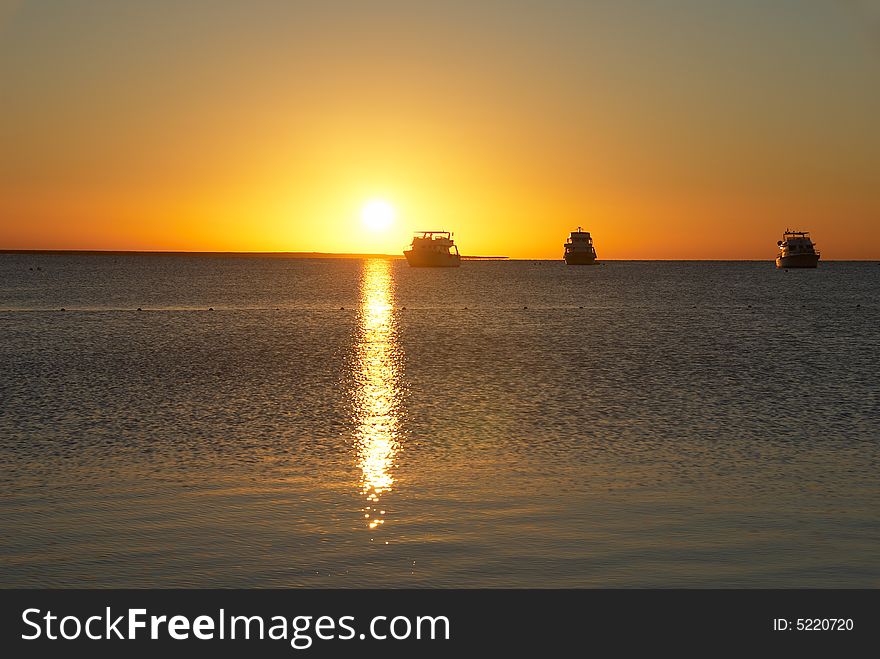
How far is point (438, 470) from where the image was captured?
1742 centimetres

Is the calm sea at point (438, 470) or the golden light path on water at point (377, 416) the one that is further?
the golden light path on water at point (377, 416)

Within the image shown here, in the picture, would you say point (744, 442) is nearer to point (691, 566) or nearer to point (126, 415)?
point (691, 566)

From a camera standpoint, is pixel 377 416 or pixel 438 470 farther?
pixel 377 416

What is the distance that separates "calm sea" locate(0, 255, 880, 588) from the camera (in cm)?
1160

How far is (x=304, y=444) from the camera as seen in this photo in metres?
20.3

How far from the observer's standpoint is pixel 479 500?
1488cm

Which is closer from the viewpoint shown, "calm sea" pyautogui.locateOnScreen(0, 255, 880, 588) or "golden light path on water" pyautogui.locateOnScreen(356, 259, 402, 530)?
"calm sea" pyautogui.locateOnScreen(0, 255, 880, 588)

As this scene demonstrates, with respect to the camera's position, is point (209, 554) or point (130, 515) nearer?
point (209, 554)

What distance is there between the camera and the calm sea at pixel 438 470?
1160 cm

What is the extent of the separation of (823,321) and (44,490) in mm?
69998

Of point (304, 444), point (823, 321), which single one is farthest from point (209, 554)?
point (823, 321)
